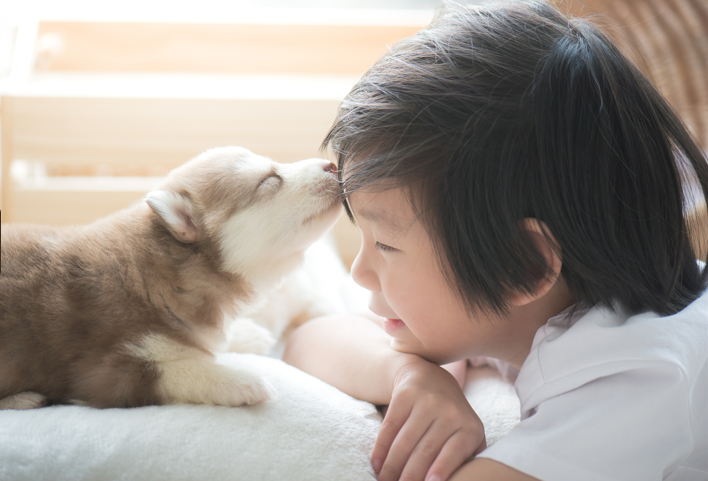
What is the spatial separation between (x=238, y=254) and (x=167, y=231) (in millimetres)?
121

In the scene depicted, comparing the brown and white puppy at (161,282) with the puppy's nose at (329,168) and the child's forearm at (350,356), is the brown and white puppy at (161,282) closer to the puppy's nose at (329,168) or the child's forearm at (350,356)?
the puppy's nose at (329,168)

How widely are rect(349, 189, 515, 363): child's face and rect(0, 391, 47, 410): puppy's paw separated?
1.63 ft

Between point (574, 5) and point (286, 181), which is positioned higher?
point (574, 5)

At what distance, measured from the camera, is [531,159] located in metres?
0.63

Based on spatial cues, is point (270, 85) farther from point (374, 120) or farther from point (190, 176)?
point (374, 120)

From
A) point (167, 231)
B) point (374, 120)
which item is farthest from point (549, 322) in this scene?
point (167, 231)

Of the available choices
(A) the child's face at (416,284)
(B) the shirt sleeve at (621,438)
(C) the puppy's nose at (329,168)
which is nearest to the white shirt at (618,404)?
(B) the shirt sleeve at (621,438)

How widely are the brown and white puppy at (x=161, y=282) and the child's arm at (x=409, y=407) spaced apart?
0.18 metres

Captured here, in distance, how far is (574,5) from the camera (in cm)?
150

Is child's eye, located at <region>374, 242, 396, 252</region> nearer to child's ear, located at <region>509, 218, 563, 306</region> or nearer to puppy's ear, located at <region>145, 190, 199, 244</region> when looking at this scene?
child's ear, located at <region>509, 218, 563, 306</region>

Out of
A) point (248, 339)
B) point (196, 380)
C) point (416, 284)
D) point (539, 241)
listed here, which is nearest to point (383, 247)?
point (416, 284)

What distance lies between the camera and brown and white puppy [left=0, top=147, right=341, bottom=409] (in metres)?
0.73

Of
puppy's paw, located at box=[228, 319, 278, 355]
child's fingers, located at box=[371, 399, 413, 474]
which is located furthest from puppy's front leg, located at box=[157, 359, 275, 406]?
puppy's paw, located at box=[228, 319, 278, 355]

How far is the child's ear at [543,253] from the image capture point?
64 centimetres
